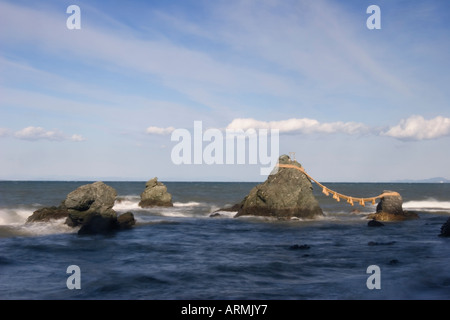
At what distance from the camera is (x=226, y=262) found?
1841 centimetres

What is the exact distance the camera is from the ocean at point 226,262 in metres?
13.6

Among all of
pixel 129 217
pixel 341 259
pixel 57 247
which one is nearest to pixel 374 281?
pixel 341 259

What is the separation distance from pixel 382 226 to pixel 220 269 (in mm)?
18688

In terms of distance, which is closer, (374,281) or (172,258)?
(374,281)

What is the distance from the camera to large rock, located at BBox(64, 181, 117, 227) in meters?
27.7

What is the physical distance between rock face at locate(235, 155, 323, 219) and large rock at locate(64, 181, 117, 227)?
1424cm

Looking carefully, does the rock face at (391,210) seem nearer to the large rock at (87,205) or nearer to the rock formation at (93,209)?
the rock formation at (93,209)

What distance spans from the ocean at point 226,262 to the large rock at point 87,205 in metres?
1.26

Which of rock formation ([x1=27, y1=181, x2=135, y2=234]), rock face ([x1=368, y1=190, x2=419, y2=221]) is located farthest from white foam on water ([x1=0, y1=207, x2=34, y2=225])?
rock face ([x1=368, y1=190, x2=419, y2=221])

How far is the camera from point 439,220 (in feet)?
117

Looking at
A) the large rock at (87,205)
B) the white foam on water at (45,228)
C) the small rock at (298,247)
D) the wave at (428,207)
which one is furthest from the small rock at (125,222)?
the wave at (428,207)

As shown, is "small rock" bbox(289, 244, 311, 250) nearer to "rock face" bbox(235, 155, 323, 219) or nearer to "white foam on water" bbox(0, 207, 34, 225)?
"rock face" bbox(235, 155, 323, 219)

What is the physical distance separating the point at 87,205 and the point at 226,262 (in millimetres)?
14078
